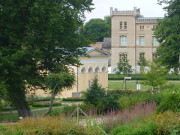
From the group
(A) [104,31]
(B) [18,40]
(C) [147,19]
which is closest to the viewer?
(B) [18,40]

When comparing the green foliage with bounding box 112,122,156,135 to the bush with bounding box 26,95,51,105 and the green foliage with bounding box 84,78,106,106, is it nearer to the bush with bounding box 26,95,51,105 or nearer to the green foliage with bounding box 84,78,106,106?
the green foliage with bounding box 84,78,106,106

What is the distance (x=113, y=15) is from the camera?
235 ft

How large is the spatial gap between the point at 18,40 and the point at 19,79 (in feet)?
6.65

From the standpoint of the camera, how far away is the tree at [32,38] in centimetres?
1730

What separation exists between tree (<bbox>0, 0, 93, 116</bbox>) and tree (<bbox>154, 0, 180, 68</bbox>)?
732 inches

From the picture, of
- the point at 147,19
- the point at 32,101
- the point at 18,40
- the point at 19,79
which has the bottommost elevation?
the point at 32,101

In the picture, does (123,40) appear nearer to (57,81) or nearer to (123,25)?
(123,25)

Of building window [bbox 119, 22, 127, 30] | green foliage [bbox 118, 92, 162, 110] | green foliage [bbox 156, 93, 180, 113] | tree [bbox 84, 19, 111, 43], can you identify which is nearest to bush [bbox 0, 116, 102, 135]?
green foliage [bbox 156, 93, 180, 113]

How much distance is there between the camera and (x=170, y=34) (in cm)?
3644

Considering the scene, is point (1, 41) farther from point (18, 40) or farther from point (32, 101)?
point (32, 101)

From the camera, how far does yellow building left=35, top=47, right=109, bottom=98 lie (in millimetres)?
33178

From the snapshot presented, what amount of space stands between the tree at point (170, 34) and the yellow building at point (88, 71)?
6.43 metres

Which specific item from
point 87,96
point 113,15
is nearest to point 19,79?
point 87,96

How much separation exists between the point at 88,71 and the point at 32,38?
16653mm
